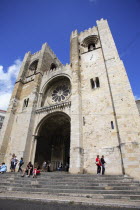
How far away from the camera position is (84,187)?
16.1 ft

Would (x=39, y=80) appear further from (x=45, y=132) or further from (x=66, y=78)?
(x=45, y=132)

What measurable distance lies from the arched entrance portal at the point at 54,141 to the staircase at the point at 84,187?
6.12 meters

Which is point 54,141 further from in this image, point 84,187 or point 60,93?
point 84,187

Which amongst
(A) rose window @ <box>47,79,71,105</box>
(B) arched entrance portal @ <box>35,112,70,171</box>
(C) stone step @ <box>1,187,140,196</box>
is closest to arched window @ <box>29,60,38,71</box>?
(A) rose window @ <box>47,79,71,105</box>

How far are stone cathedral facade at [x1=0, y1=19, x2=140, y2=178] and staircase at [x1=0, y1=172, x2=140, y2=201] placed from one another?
1769 millimetres

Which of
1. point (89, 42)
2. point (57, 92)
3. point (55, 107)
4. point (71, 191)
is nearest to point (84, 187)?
point (71, 191)

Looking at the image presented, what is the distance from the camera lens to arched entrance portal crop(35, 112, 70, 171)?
12.3 meters

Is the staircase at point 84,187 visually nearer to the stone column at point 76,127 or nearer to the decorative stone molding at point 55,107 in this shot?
the stone column at point 76,127

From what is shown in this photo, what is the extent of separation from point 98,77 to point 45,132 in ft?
26.0

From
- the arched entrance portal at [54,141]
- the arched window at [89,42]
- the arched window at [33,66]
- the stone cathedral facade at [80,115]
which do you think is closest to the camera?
the stone cathedral facade at [80,115]

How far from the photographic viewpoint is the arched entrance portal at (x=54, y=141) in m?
12.3

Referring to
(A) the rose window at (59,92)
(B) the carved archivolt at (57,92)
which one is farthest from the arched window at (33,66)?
(A) the rose window at (59,92)

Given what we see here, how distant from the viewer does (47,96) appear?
14.9 metres

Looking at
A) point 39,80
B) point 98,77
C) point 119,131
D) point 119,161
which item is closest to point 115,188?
point 119,161
